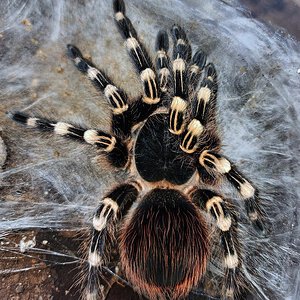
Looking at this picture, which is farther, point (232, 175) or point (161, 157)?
point (161, 157)

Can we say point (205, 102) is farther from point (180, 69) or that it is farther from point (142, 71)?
point (142, 71)

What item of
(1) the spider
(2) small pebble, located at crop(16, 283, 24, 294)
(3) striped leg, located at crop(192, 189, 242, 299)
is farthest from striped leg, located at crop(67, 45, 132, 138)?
(2) small pebble, located at crop(16, 283, 24, 294)

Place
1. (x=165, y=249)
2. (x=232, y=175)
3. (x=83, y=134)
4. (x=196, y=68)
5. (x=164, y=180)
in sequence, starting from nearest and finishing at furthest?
(x=165, y=249)
(x=232, y=175)
(x=83, y=134)
(x=164, y=180)
(x=196, y=68)

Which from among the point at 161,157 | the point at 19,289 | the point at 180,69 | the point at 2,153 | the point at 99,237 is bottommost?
the point at 19,289

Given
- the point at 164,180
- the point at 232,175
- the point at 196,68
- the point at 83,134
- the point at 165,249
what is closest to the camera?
the point at 165,249

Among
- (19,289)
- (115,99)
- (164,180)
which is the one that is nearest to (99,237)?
(164,180)

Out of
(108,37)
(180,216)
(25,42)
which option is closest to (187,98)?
(180,216)

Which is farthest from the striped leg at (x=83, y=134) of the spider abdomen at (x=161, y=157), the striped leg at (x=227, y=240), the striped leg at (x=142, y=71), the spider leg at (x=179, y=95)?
the striped leg at (x=227, y=240)

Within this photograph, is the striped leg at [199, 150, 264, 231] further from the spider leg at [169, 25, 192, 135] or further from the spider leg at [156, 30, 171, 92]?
the spider leg at [156, 30, 171, 92]

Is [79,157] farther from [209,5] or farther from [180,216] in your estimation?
[209,5]

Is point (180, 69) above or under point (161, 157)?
above
